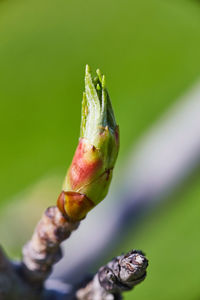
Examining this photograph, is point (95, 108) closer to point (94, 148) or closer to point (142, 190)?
point (94, 148)

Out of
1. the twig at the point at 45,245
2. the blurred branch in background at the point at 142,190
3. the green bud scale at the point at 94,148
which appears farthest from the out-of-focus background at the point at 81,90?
the green bud scale at the point at 94,148

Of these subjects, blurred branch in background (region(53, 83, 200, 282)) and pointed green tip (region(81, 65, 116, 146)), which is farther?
blurred branch in background (region(53, 83, 200, 282))

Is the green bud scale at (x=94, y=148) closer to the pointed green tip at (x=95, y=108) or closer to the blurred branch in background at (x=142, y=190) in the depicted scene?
the pointed green tip at (x=95, y=108)

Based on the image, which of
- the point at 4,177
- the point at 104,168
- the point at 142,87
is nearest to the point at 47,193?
the point at 4,177

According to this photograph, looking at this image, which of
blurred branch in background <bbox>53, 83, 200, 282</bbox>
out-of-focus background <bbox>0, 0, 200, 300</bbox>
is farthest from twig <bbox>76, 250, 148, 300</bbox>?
out-of-focus background <bbox>0, 0, 200, 300</bbox>

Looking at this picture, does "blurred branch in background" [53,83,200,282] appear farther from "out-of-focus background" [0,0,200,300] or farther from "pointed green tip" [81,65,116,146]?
"pointed green tip" [81,65,116,146]

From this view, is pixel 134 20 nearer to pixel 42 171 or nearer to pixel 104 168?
pixel 42 171

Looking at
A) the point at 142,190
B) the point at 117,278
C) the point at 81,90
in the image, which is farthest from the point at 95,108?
the point at 81,90

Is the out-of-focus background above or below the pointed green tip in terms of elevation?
above
